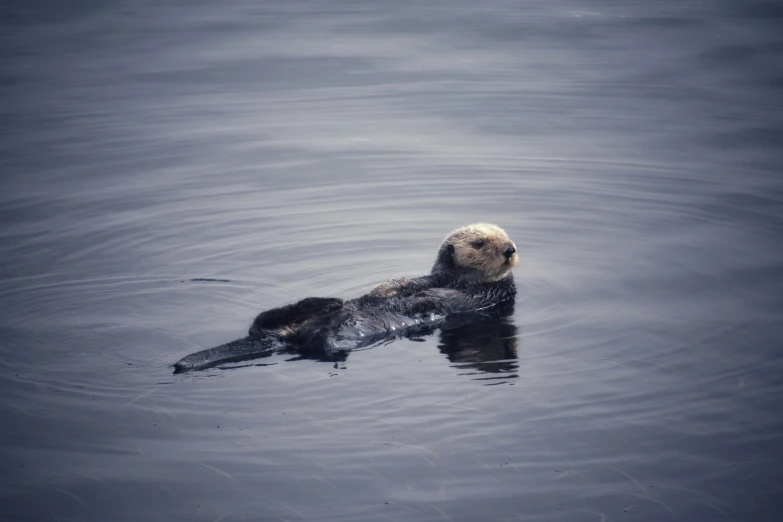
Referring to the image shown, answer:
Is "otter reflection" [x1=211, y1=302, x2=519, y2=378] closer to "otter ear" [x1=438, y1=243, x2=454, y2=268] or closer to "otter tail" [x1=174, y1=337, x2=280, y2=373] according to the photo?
"otter tail" [x1=174, y1=337, x2=280, y2=373]

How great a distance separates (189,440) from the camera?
4648mm

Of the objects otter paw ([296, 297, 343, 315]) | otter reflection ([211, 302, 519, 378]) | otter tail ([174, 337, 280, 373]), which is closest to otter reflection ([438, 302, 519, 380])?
otter reflection ([211, 302, 519, 378])

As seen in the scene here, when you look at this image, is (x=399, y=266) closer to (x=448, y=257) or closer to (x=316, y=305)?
(x=448, y=257)

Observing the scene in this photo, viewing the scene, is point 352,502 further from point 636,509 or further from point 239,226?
point 239,226

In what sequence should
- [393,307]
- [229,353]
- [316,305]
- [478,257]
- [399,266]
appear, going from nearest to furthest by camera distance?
[229,353] → [316,305] → [393,307] → [478,257] → [399,266]

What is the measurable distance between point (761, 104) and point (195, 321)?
349 inches

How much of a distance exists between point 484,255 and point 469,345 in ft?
3.81

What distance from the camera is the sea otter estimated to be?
554cm

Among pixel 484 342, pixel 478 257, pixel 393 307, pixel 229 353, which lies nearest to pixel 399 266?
pixel 478 257

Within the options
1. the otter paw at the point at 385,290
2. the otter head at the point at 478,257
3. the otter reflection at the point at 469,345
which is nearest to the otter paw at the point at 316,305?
the otter reflection at the point at 469,345

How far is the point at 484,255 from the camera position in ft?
22.3

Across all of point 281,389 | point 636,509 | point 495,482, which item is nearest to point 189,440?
point 281,389

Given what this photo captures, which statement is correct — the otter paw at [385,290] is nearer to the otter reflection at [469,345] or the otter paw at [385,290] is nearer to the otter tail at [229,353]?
the otter reflection at [469,345]

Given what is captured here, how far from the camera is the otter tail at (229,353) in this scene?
526 centimetres
